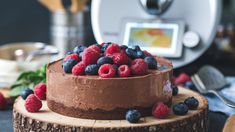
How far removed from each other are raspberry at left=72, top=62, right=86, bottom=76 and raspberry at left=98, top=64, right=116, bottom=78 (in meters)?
0.03

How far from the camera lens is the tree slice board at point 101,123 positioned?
776 millimetres

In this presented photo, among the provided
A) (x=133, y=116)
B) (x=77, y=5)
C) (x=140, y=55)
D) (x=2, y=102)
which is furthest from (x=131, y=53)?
(x=77, y=5)

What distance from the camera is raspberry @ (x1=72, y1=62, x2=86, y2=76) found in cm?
82

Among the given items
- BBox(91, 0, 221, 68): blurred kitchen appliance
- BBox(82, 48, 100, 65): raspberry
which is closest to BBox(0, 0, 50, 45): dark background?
BBox(91, 0, 221, 68): blurred kitchen appliance

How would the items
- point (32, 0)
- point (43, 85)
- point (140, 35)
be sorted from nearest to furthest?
point (43, 85) → point (140, 35) → point (32, 0)

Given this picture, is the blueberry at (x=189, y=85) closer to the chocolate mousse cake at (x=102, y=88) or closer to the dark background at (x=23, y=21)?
the chocolate mousse cake at (x=102, y=88)

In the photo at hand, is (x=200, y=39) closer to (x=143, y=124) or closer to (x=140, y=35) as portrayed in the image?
(x=140, y=35)

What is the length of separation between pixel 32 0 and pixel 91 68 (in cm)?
105

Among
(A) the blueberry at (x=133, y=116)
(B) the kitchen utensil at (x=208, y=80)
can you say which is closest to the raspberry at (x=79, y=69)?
(A) the blueberry at (x=133, y=116)

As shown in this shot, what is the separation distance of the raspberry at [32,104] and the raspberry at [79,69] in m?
0.08

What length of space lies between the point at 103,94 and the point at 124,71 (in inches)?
1.9

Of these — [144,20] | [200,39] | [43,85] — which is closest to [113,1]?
[144,20]

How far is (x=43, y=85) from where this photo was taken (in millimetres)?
925

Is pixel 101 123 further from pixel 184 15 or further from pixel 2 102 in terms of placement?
pixel 184 15
